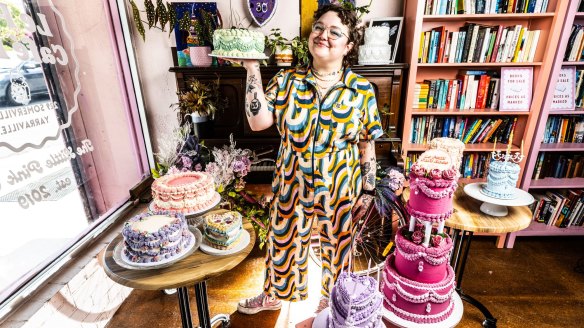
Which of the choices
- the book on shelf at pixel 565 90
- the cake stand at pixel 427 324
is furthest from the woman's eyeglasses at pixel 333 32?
the book on shelf at pixel 565 90

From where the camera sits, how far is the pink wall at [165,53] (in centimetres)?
282

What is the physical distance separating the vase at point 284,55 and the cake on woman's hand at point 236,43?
50.6 inches

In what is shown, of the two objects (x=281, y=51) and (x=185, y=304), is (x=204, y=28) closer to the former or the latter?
(x=281, y=51)

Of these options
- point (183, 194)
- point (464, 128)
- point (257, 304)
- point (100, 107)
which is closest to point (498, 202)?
point (464, 128)

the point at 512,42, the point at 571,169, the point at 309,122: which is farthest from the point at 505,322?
the point at 512,42

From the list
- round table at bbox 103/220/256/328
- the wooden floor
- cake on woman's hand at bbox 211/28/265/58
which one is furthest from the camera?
the wooden floor

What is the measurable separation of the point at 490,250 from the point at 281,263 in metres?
2.17

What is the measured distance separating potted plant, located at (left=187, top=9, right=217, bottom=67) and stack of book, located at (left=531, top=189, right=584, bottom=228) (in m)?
3.23

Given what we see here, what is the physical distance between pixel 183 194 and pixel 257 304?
112cm

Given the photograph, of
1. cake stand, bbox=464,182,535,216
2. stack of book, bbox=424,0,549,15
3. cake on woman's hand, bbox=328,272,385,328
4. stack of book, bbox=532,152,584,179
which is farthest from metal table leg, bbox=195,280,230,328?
stack of book, bbox=532,152,584,179

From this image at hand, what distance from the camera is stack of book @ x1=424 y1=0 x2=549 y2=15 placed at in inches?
101

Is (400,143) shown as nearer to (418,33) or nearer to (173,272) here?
(418,33)

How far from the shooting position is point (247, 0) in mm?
2768

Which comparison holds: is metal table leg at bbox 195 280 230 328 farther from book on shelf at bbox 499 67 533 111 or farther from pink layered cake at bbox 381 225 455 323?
book on shelf at bbox 499 67 533 111
